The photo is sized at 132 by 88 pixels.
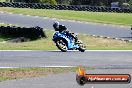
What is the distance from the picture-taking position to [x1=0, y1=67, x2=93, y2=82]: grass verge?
12477mm

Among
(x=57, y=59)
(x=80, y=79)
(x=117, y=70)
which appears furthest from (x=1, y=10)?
(x=80, y=79)

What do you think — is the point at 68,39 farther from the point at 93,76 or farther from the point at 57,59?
the point at 93,76

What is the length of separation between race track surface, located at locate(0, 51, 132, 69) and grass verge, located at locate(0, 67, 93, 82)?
121cm

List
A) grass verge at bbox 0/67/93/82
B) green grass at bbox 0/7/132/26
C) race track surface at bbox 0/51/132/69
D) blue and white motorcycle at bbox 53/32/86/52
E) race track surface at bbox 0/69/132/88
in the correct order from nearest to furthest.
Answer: race track surface at bbox 0/69/132/88 < grass verge at bbox 0/67/93/82 < race track surface at bbox 0/51/132/69 < blue and white motorcycle at bbox 53/32/86/52 < green grass at bbox 0/7/132/26

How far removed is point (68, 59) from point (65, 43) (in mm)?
2653

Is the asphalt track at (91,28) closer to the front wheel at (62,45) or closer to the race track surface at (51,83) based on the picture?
the front wheel at (62,45)

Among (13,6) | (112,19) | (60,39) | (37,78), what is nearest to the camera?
(37,78)

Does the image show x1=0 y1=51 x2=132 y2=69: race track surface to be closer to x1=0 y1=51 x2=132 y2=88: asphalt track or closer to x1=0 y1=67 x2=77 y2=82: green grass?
x1=0 y1=51 x2=132 y2=88: asphalt track

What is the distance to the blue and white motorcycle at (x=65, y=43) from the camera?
1950 centimetres

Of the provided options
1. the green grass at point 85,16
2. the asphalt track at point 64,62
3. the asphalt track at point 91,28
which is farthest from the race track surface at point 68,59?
the green grass at point 85,16

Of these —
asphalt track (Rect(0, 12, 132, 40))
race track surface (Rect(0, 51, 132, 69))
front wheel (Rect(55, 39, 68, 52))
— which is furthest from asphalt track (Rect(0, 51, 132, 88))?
asphalt track (Rect(0, 12, 132, 40))

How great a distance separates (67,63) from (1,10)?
130ft

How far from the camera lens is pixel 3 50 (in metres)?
20.0

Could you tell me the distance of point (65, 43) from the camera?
1966 cm
